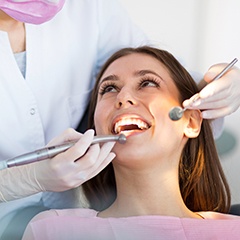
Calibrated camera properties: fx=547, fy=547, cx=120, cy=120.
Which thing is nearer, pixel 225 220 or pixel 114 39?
pixel 225 220

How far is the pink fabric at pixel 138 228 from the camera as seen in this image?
1.42 meters

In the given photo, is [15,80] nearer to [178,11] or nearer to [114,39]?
[114,39]

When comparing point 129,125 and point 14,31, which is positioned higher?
point 14,31

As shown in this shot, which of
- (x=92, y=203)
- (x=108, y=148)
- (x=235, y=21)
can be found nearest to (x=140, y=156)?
(x=108, y=148)

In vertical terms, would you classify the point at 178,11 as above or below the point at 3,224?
above

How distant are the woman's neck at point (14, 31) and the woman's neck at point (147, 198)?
486mm

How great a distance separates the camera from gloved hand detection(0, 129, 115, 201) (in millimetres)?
1368

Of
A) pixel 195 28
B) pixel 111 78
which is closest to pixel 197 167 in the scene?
pixel 111 78

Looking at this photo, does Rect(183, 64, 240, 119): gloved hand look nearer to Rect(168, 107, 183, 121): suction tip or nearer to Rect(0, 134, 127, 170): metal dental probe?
Rect(168, 107, 183, 121): suction tip

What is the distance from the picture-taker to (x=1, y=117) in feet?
5.13

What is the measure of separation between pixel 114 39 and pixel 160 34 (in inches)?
11.3

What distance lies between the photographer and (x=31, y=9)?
59.1 inches

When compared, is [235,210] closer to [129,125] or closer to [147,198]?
[147,198]

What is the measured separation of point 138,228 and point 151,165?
0.18m
